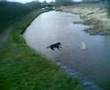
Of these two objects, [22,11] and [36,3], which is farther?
[36,3]

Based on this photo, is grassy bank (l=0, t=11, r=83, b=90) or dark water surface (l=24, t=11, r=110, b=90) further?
dark water surface (l=24, t=11, r=110, b=90)

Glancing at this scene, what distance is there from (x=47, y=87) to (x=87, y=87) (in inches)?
72.2

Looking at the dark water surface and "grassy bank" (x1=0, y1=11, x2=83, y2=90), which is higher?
"grassy bank" (x1=0, y1=11, x2=83, y2=90)

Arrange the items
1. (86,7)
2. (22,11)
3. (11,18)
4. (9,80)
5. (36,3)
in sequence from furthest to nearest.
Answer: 1. (36,3)
2. (86,7)
3. (22,11)
4. (11,18)
5. (9,80)

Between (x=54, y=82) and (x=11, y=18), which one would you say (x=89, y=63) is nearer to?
(x=54, y=82)

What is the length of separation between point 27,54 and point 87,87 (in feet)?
23.5

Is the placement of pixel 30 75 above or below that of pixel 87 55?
above

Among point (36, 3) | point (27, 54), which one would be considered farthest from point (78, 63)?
point (36, 3)

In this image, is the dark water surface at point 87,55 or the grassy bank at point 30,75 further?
the dark water surface at point 87,55

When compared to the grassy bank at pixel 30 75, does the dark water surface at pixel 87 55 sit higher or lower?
lower

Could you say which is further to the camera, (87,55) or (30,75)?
(87,55)

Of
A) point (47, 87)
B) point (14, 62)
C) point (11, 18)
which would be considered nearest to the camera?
point (47, 87)

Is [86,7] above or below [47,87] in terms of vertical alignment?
below

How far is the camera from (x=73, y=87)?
12.7m
